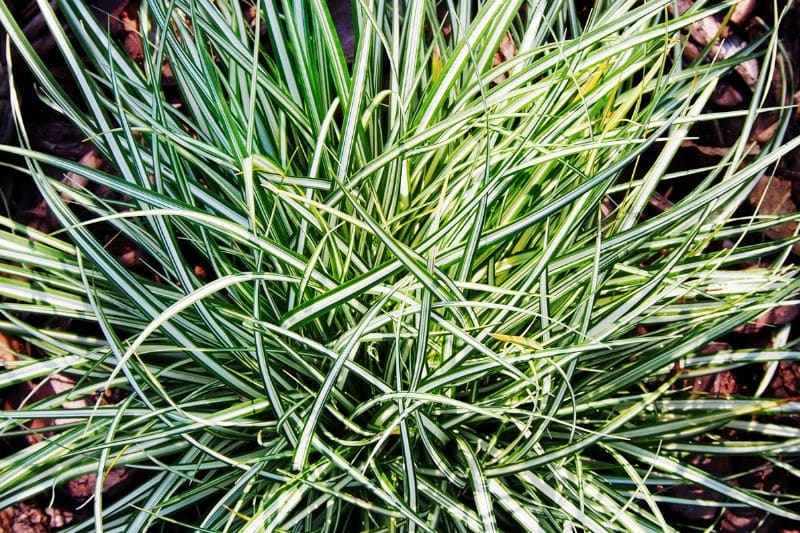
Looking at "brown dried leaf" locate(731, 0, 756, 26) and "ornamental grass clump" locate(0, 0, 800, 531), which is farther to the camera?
"brown dried leaf" locate(731, 0, 756, 26)

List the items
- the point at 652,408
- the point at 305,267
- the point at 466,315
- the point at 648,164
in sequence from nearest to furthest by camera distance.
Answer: the point at 305,267 < the point at 466,315 < the point at 652,408 < the point at 648,164

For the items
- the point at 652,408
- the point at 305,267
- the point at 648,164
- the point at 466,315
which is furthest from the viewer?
the point at 648,164

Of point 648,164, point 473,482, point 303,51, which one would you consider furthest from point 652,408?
point 303,51

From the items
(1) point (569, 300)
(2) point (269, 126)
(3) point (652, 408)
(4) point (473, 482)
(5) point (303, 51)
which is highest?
(5) point (303, 51)

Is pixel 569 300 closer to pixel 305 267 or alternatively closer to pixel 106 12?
pixel 305 267

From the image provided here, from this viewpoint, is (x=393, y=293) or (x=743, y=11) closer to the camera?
(x=393, y=293)

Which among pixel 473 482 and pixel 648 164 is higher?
pixel 648 164

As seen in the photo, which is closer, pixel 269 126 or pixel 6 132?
pixel 269 126

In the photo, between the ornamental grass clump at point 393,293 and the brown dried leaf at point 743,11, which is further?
the brown dried leaf at point 743,11
